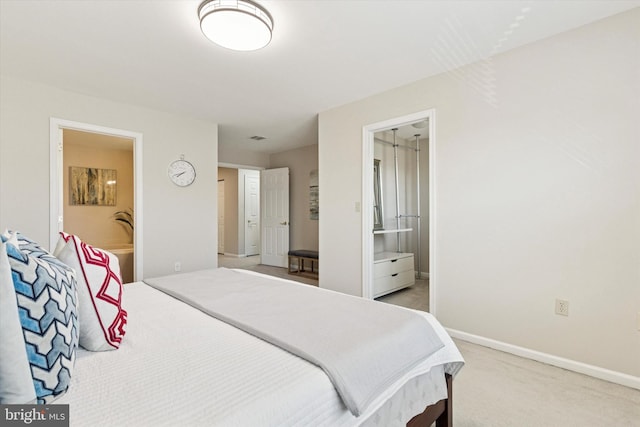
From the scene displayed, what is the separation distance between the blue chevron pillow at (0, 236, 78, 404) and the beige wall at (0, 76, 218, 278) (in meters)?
2.97

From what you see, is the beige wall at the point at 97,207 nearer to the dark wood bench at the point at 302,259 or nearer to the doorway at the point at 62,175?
the doorway at the point at 62,175

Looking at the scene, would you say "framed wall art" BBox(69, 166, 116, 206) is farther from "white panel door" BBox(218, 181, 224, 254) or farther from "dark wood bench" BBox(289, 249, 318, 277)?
"dark wood bench" BBox(289, 249, 318, 277)

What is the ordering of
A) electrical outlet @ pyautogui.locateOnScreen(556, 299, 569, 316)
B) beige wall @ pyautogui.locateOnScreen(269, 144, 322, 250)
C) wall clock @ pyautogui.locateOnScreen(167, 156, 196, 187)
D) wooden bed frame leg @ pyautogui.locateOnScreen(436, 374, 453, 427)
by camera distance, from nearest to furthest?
1. wooden bed frame leg @ pyautogui.locateOnScreen(436, 374, 453, 427)
2. electrical outlet @ pyautogui.locateOnScreen(556, 299, 569, 316)
3. wall clock @ pyautogui.locateOnScreen(167, 156, 196, 187)
4. beige wall @ pyautogui.locateOnScreen(269, 144, 322, 250)

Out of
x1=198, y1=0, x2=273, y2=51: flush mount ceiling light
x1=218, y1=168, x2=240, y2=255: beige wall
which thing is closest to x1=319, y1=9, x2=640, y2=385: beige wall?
x1=198, y1=0, x2=273, y2=51: flush mount ceiling light

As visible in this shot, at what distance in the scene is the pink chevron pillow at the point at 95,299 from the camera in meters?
1.04

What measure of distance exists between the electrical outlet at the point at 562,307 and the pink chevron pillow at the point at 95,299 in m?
2.75

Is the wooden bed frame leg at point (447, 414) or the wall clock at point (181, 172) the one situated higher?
the wall clock at point (181, 172)

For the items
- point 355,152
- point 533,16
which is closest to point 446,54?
point 533,16

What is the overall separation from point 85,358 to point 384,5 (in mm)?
2371

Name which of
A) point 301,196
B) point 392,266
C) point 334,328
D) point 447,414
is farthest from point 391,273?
point 334,328

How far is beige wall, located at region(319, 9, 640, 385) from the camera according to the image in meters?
2.01

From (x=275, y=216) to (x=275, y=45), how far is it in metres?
4.34

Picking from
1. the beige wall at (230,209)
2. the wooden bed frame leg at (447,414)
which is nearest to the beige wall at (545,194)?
the wooden bed frame leg at (447,414)

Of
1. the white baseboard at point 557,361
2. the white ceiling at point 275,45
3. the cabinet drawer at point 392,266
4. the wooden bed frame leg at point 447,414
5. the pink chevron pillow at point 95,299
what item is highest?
the white ceiling at point 275,45
